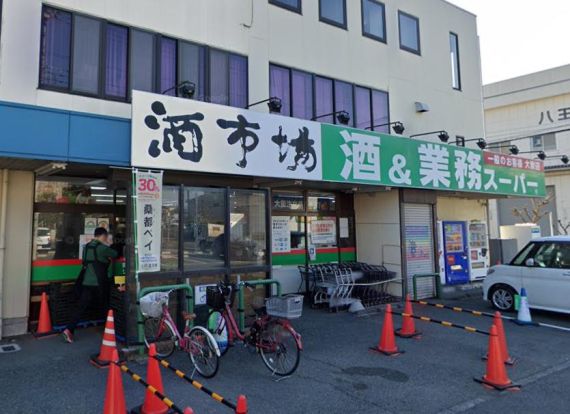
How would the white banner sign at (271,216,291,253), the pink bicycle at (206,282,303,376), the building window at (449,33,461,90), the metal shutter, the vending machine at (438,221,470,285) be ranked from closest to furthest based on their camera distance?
the pink bicycle at (206,282,303,376)
the white banner sign at (271,216,291,253)
the metal shutter
the vending machine at (438,221,470,285)
the building window at (449,33,461,90)

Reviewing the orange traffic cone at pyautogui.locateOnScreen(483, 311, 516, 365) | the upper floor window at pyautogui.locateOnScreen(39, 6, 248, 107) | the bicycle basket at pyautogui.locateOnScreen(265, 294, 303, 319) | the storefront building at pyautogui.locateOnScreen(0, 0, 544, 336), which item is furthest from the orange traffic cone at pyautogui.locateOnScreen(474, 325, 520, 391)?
the upper floor window at pyautogui.locateOnScreen(39, 6, 248, 107)

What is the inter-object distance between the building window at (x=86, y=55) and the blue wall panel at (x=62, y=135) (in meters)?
1.66

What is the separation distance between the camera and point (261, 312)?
6441 mm

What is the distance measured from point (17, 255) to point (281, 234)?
18.6 feet

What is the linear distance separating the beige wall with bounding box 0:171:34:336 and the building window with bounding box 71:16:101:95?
6.03 feet

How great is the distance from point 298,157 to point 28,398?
18.5ft

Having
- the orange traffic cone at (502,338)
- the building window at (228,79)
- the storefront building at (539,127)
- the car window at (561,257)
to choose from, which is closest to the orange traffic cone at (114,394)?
the orange traffic cone at (502,338)

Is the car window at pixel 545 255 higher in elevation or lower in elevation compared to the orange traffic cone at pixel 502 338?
higher

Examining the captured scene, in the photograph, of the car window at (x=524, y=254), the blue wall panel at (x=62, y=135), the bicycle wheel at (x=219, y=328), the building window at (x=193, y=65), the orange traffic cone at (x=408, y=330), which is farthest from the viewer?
the car window at (x=524, y=254)

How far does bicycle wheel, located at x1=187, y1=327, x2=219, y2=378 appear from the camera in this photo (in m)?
5.62

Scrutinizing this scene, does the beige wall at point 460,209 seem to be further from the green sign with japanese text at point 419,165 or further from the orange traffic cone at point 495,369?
the orange traffic cone at point 495,369

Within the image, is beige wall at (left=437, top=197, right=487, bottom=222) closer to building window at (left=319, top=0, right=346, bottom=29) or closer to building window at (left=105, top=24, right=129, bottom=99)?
building window at (left=319, top=0, right=346, bottom=29)

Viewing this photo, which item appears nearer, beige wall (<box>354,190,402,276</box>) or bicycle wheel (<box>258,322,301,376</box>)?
bicycle wheel (<box>258,322,301,376</box>)

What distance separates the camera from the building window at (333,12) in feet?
37.2
